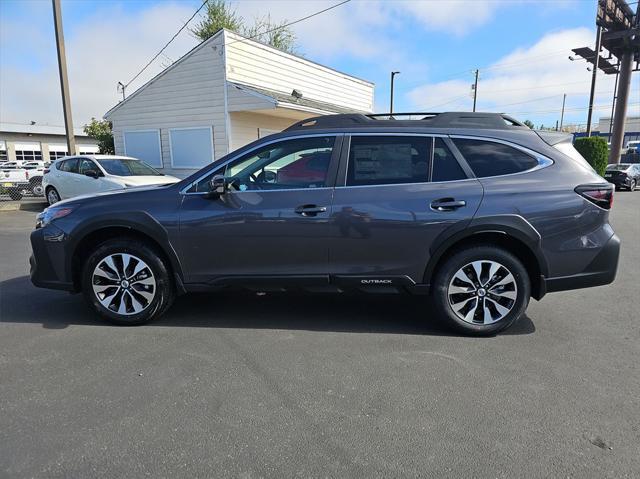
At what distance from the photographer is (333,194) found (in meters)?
3.75

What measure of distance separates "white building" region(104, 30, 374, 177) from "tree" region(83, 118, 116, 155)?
28.7 ft

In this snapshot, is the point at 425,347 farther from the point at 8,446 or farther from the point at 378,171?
the point at 8,446

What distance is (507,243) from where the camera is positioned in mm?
3820

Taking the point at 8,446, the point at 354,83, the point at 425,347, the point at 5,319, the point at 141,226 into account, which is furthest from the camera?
the point at 354,83

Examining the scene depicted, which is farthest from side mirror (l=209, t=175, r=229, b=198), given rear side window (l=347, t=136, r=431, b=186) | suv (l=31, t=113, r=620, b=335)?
rear side window (l=347, t=136, r=431, b=186)

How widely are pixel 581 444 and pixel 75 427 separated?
2.86 meters

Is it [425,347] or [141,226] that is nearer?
[425,347]

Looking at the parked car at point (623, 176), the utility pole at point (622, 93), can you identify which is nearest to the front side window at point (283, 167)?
the parked car at point (623, 176)

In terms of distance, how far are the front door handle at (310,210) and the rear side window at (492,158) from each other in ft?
4.27

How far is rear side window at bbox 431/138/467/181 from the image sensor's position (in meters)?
3.74

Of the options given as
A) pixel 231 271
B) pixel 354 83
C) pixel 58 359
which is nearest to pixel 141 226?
pixel 231 271

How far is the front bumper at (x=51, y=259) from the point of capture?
4020 mm

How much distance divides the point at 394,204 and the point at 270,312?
1704 millimetres

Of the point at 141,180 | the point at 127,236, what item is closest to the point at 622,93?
the point at 141,180
